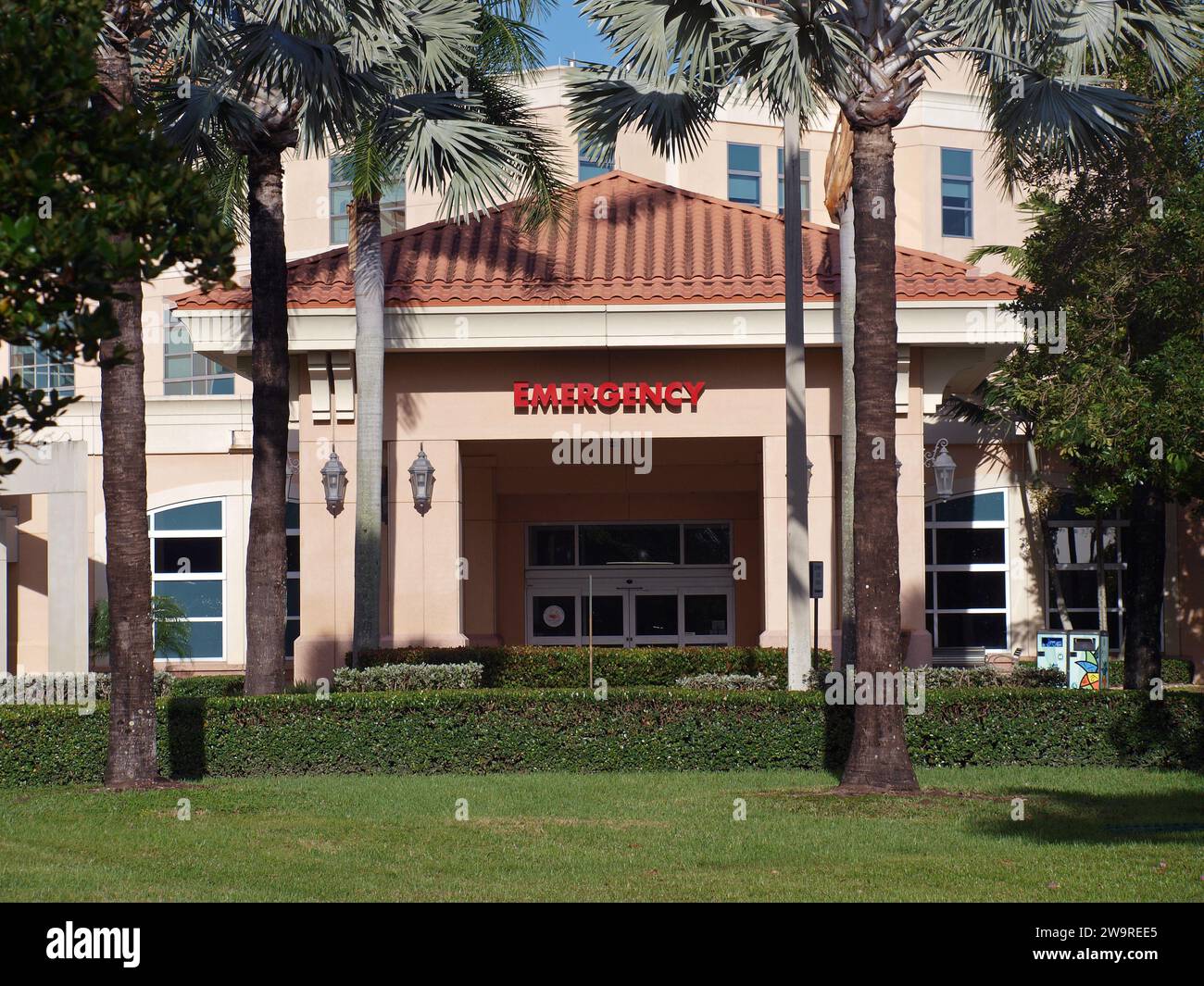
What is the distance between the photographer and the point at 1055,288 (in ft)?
74.6

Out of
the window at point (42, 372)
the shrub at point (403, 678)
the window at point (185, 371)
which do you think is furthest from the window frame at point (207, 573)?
the shrub at point (403, 678)

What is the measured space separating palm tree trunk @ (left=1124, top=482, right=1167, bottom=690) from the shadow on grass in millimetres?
10953

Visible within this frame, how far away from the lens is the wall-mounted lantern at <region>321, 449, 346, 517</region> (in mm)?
21500

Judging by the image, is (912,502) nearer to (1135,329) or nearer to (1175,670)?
(1135,329)

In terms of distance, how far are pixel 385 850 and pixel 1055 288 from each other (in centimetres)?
1607

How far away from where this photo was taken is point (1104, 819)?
11.8 meters

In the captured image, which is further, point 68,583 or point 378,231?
point 68,583

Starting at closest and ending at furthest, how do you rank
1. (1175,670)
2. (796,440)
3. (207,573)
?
1. (796,440)
2. (1175,670)
3. (207,573)

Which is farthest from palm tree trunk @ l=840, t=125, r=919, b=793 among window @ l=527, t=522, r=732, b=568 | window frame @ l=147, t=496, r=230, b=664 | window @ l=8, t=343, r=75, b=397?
window @ l=8, t=343, r=75, b=397

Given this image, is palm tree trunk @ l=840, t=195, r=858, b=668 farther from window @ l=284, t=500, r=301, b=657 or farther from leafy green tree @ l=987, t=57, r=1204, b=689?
window @ l=284, t=500, r=301, b=657

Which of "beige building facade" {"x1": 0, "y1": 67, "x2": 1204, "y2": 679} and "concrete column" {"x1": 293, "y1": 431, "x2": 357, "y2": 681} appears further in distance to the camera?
"concrete column" {"x1": 293, "y1": 431, "x2": 357, "y2": 681}

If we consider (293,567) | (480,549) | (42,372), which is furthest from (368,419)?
(42,372)

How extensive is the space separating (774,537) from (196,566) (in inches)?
619
